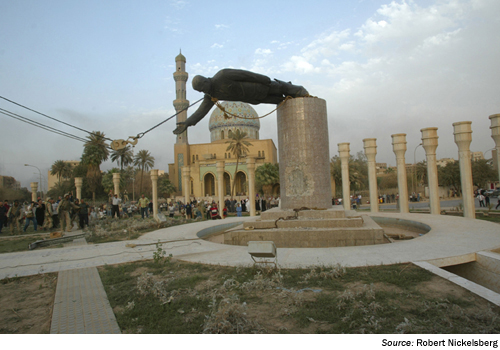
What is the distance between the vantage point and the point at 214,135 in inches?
1937

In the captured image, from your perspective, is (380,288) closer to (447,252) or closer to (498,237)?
(447,252)

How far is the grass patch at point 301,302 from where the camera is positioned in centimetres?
264

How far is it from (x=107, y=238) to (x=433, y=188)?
12160 mm

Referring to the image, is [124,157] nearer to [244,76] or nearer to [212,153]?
[212,153]

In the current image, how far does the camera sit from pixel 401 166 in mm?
13820

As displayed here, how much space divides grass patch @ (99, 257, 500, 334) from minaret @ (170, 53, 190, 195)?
133ft

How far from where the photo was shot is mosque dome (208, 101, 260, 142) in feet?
155

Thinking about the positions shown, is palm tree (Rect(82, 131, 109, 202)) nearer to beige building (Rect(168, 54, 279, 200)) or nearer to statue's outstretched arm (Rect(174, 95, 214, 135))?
beige building (Rect(168, 54, 279, 200))

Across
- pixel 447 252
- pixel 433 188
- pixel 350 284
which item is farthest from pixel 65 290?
pixel 433 188

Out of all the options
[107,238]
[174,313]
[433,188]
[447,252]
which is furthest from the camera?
[433,188]

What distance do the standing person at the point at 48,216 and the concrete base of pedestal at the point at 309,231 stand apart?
953cm

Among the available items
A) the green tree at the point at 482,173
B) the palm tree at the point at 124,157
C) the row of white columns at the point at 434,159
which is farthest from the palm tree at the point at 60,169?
the green tree at the point at 482,173

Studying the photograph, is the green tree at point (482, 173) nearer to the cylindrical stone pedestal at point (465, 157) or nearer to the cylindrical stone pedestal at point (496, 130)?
the cylindrical stone pedestal at point (465, 157)

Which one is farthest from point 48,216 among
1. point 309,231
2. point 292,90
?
point 309,231
